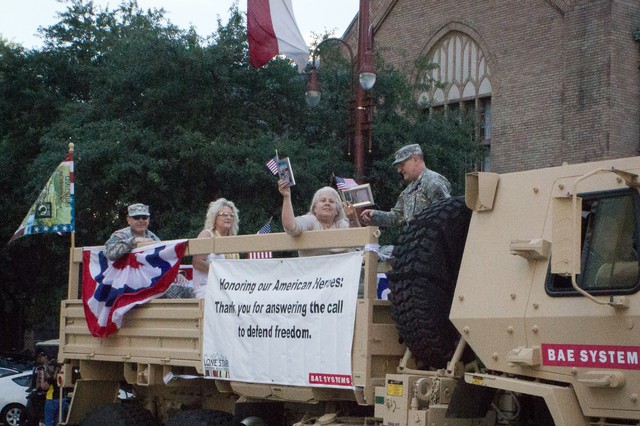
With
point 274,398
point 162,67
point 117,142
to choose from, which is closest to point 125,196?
point 117,142

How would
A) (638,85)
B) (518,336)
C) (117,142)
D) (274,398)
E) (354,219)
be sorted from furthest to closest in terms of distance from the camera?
(638,85) < (117,142) < (354,219) < (274,398) < (518,336)

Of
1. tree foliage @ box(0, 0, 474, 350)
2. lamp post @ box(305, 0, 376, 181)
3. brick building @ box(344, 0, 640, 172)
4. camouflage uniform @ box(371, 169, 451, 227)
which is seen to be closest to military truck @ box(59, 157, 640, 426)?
camouflage uniform @ box(371, 169, 451, 227)

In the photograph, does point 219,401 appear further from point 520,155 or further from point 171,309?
point 520,155

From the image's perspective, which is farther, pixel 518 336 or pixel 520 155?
pixel 520 155

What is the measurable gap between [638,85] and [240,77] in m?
10.8

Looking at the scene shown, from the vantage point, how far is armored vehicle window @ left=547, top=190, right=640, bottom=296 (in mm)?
6113

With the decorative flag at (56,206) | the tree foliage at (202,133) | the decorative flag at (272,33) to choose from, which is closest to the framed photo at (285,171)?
the decorative flag at (56,206)

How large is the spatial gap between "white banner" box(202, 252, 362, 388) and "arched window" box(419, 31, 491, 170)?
2092 cm

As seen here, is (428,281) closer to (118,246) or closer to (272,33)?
(118,246)

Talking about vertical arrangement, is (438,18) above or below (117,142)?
above

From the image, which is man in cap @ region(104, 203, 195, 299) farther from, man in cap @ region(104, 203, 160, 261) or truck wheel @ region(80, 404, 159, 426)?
truck wheel @ region(80, 404, 159, 426)

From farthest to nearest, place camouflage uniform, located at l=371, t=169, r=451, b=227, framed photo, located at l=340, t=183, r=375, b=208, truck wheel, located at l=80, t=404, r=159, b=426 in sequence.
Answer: truck wheel, located at l=80, t=404, r=159, b=426 → framed photo, located at l=340, t=183, r=375, b=208 → camouflage uniform, located at l=371, t=169, r=451, b=227

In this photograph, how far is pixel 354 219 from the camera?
9.27m

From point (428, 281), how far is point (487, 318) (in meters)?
0.58
